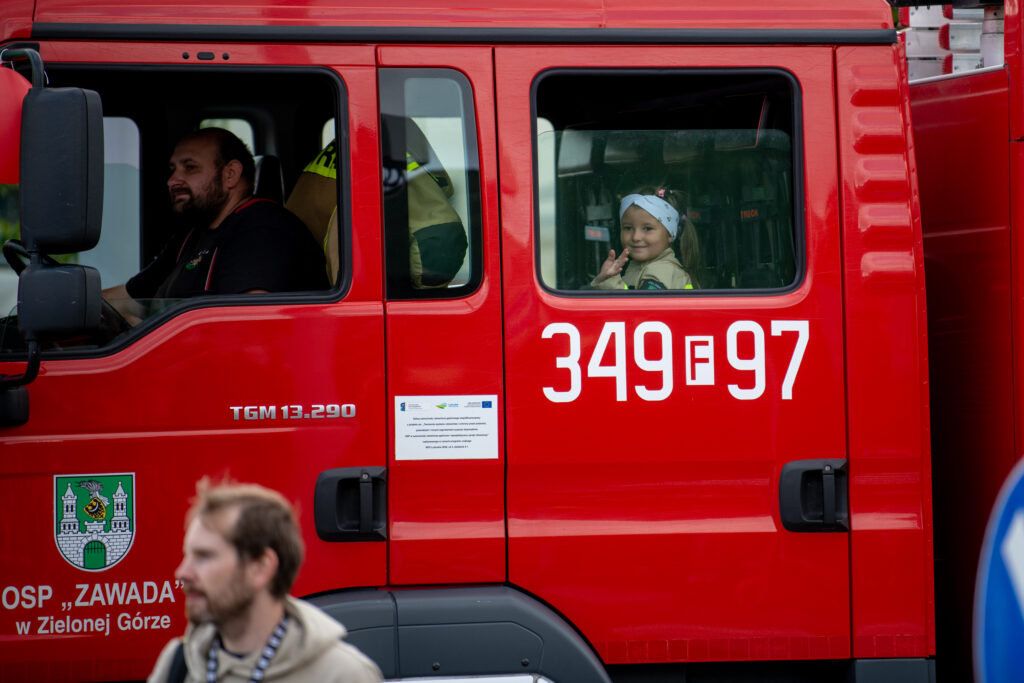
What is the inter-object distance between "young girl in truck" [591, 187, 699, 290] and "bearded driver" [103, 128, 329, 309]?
34.8 inches

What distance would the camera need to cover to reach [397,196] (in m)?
3.34

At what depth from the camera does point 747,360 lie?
3.34 metres

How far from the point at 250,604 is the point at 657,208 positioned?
1.90m

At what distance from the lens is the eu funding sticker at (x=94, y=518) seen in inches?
124

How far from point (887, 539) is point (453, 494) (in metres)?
1.28

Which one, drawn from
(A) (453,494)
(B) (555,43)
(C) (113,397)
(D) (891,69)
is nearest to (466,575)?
(A) (453,494)

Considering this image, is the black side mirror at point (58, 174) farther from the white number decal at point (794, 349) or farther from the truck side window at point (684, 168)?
the white number decal at point (794, 349)

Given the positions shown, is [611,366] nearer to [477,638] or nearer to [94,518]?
[477,638]

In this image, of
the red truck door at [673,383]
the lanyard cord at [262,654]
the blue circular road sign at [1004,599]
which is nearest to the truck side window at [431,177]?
the red truck door at [673,383]

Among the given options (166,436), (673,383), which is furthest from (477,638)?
(166,436)

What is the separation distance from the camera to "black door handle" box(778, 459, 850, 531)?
334 cm

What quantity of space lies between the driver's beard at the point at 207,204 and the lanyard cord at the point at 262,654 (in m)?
1.91

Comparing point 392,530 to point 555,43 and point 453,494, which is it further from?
point 555,43

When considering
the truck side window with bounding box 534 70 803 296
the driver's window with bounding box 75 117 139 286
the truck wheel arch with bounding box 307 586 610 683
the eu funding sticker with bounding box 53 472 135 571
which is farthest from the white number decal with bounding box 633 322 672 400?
the driver's window with bounding box 75 117 139 286
